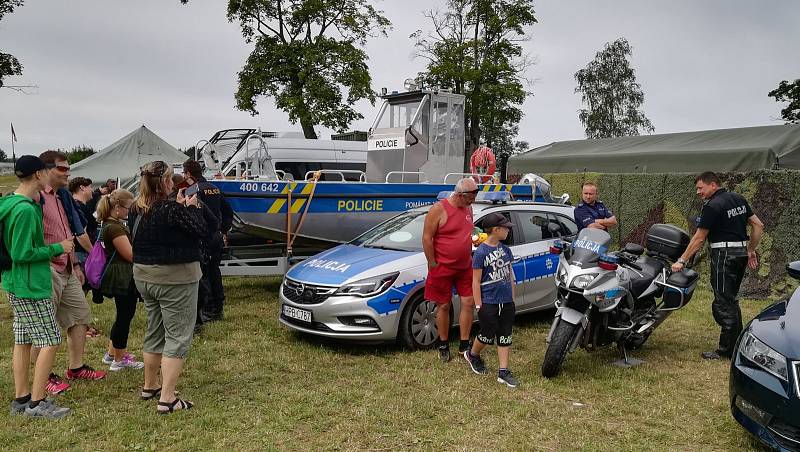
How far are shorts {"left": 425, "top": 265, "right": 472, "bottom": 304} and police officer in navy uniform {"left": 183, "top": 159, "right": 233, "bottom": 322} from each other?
2719 mm

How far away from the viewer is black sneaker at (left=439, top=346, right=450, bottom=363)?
5.51m

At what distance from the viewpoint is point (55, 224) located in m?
4.41

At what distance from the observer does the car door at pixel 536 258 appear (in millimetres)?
6484

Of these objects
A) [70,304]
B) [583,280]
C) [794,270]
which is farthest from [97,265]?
[794,270]

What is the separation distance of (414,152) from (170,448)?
7.35m

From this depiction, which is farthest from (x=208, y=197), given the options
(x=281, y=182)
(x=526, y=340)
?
(x=526, y=340)

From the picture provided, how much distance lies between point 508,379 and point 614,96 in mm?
34454

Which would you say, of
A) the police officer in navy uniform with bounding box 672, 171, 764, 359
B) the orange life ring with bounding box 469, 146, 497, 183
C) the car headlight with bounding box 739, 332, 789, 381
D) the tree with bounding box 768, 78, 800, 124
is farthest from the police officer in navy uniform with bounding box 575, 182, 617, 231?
the tree with bounding box 768, 78, 800, 124

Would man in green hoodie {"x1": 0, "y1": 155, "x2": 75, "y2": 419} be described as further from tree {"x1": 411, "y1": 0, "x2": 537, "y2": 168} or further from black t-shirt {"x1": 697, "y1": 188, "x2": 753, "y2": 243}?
tree {"x1": 411, "y1": 0, "x2": 537, "y2": 168}

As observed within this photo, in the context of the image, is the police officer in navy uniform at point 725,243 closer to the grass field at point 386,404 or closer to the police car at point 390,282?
the grass field at point 386,404

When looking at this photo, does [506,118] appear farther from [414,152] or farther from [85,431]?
[85,431]

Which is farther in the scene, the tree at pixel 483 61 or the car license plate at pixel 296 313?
the tree at pixel 483 61

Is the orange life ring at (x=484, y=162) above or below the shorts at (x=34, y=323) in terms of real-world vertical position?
above

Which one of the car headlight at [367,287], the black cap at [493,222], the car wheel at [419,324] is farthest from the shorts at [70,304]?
the black cap at [493,222]
